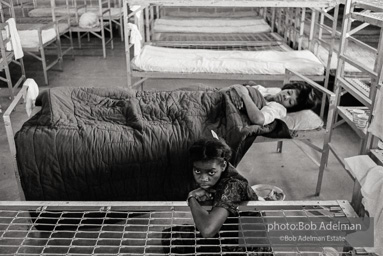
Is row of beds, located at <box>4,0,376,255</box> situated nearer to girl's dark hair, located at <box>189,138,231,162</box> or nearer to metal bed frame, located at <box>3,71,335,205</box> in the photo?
metal bed frame, located at <box>3,71,335,205</box>

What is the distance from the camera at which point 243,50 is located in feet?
18.4

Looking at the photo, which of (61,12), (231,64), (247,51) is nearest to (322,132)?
(231,64)

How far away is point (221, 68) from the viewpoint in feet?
15.0

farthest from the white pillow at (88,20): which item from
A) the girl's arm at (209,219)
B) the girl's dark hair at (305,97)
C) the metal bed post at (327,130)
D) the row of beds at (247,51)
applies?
the girl's arm at (209,219)

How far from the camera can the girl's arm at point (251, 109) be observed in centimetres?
284

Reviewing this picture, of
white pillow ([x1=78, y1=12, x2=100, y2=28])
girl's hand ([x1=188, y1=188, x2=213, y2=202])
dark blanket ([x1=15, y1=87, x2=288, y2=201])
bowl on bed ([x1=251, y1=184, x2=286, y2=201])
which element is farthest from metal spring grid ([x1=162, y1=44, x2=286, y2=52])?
girl's hand ([x1=188, y1=188, x2=213, y2=202])

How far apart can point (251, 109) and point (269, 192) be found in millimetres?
693

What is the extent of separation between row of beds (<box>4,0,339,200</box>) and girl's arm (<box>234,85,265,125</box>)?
0.60 ft

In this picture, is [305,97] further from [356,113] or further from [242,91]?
[242,91]

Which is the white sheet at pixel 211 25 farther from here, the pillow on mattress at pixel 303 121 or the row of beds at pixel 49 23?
the pillow on mattress at pixel 303 121

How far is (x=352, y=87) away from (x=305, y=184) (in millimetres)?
959

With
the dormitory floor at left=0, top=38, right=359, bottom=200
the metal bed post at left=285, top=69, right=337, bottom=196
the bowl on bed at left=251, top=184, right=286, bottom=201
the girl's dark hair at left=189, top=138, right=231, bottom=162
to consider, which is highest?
the girl's dark hair at left=189, top=138, right=231, bottom=162

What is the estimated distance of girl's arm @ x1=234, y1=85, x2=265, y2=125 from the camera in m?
2.84

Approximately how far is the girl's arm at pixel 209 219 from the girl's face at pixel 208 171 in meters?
0.15
